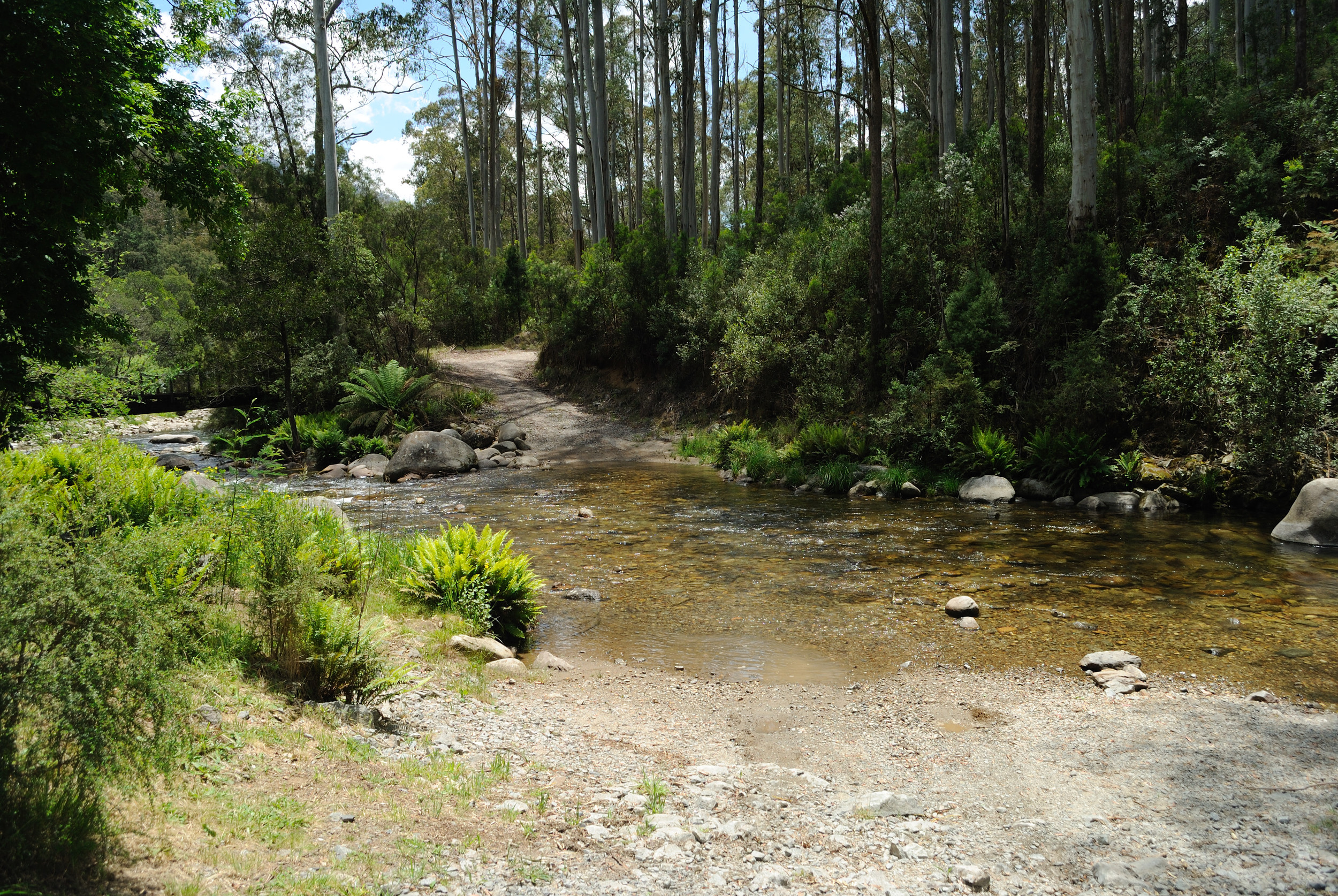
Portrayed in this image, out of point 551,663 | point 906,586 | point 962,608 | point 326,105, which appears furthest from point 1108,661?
point 326,105

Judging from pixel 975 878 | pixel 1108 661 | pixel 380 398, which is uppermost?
pixel 380 398

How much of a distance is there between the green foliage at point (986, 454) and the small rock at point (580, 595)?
8729 mm

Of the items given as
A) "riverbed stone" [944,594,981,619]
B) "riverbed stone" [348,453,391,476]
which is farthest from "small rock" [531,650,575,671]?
"riverbed stone" [348,453,391,476]

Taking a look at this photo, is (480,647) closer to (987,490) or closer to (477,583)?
(477,583)

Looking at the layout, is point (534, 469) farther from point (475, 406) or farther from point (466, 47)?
point (466, 47)

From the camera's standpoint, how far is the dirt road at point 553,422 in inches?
824

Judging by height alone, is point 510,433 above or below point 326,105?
below

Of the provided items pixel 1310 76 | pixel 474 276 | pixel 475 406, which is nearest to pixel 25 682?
pixel 475 406

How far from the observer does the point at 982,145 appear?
19.5 meters

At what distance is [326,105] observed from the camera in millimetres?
22859

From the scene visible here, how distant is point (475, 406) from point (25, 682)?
2075 centimetres

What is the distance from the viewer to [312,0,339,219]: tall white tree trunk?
22.9 m

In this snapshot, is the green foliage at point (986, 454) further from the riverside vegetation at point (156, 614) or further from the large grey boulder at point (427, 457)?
the large grey boulder at point (427, 457)

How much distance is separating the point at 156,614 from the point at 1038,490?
13.2 meters
